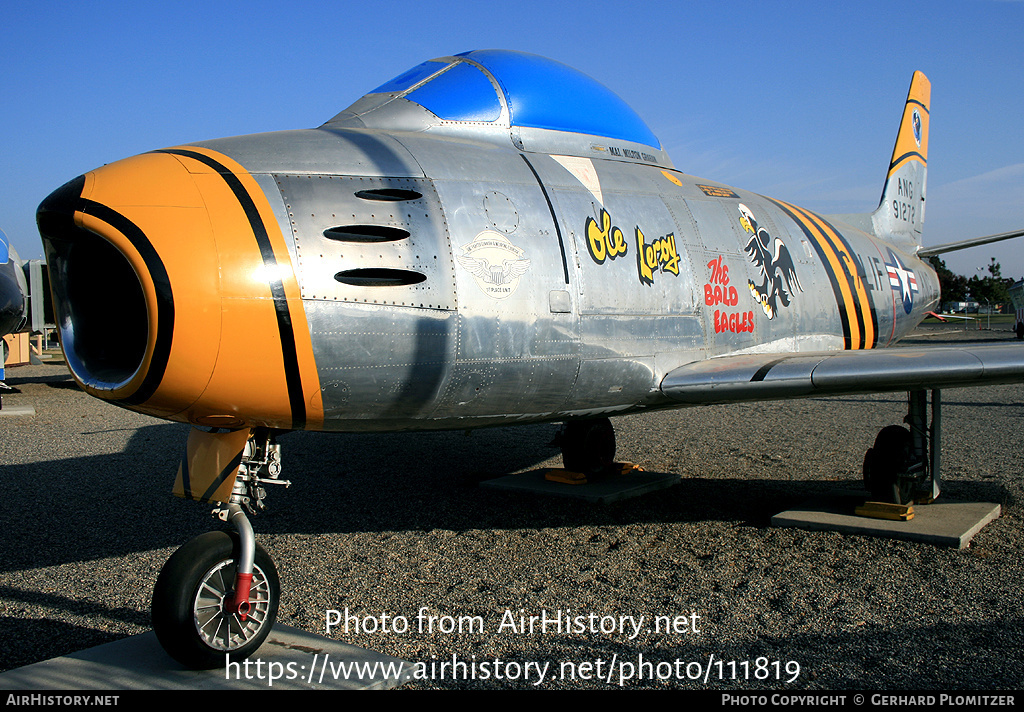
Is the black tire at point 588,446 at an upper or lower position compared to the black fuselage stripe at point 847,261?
lower

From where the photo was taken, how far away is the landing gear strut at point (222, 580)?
11.0 ft

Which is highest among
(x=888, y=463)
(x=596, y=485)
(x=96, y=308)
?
(x=96, y=308)

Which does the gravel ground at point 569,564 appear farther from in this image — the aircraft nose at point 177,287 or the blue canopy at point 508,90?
the blue canopy at point 508,90

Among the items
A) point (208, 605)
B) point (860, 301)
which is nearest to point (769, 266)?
point (860, 301)

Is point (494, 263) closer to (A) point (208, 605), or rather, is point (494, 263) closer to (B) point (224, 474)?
(B) point (224, 474)

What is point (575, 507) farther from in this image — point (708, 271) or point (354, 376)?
point (354, 376)

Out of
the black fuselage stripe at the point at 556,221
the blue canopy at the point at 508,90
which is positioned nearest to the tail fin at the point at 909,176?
the blue canopy at the point at 508,90

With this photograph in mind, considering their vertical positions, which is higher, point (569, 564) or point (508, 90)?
point (508, 90)

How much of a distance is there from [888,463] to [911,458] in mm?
207

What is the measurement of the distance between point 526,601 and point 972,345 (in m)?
3.85

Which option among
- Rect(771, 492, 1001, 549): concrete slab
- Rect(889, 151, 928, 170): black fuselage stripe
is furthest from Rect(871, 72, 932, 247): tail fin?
Rect(771, 492, 1001, 549): concrete slab

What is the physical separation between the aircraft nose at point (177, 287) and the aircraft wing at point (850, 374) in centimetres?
273

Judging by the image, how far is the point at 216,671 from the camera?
3.45 m

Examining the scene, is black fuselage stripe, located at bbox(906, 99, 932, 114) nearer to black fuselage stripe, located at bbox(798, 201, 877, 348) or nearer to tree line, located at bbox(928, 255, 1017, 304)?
black fuselage stripe, located at bbox(798, 201, 877, 348)
